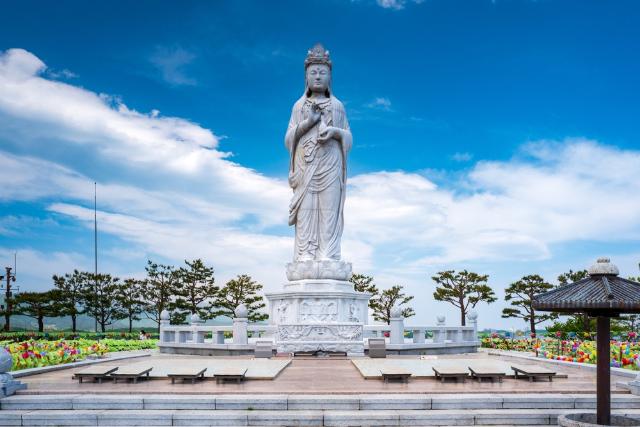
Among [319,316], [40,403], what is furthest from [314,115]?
[40,403]

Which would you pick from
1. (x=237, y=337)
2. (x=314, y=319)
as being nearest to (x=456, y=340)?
(x=314, y=319)

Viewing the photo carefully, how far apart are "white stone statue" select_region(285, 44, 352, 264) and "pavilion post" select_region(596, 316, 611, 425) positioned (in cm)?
1326

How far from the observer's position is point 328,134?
68.6 feet

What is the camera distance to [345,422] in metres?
8.49

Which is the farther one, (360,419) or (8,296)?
(8,296)

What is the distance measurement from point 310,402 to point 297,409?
0.74 ft

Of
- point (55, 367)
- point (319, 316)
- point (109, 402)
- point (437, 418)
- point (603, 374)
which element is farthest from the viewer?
point (319, 316)

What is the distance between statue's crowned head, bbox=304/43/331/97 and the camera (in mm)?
21469

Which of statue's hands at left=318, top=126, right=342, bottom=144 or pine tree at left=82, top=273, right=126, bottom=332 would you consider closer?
statue's hands at left=318, top=126, right=342, bottom=144

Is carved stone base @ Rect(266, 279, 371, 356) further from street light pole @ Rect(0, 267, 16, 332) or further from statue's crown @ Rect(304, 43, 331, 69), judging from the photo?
street light pole @ Rect(0, 267, 16, 332)

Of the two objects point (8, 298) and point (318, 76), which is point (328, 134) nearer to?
point (318, 76)

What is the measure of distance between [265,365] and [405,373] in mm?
4162

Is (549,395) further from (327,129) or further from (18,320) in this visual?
(18,320)

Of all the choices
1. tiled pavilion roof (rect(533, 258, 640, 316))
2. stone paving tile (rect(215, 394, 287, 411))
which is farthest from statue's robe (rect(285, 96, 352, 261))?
tiled pavilion roof (rect(533, 258, 640, 316))
